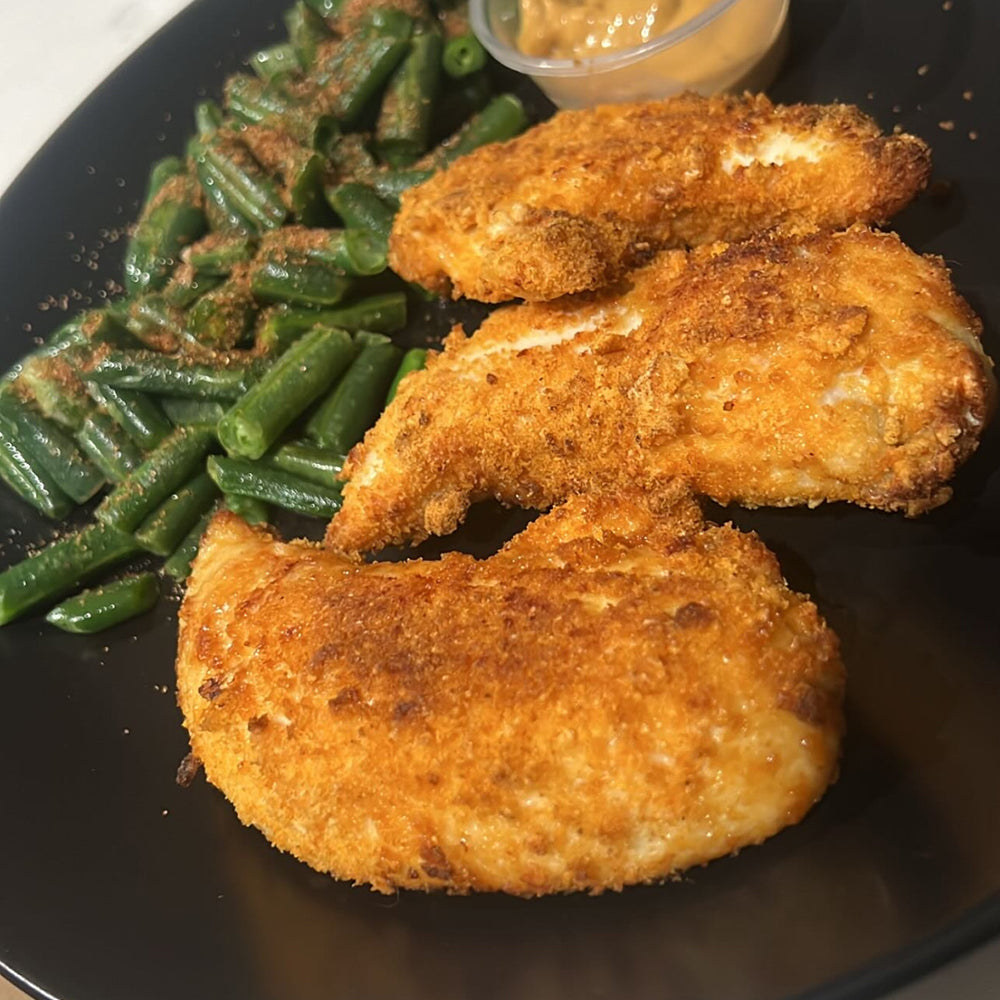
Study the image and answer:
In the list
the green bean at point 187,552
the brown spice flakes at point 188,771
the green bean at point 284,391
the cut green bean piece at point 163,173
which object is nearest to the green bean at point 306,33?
the cut green bean piece at point 163,173

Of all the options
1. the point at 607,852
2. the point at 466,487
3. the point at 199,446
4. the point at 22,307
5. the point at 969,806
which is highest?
the point at 22,307

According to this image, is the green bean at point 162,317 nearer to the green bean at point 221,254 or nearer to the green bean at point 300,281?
the green bean at point 221,254

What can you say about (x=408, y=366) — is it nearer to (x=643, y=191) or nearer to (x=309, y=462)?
(x=309, y=462)

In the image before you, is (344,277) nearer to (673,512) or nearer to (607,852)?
(673,512)

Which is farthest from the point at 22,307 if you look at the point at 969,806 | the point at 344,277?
the point at 969,806

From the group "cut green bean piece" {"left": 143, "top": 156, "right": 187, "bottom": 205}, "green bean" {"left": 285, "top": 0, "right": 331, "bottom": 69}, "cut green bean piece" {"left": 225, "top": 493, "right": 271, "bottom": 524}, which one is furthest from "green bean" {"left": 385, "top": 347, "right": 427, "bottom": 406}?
"green bean" {"left": 285, "top": 0, "right": 331, "bottom": 69}

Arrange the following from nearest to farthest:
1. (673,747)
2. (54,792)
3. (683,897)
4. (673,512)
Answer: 1. (673,747)
2. (683,897)
3. (673,512)
4. (54,792)

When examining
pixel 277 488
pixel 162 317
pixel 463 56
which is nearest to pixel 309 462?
pixel 277 488
